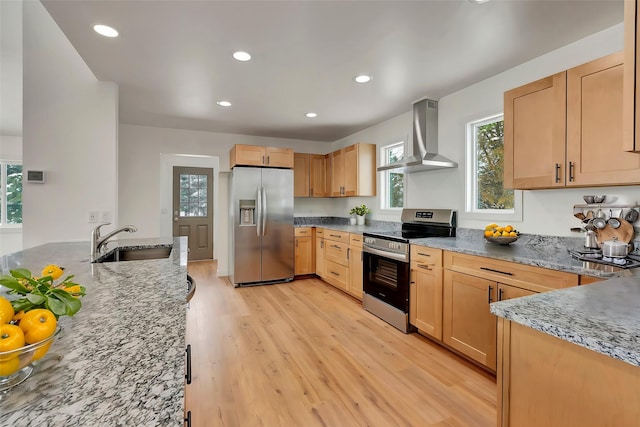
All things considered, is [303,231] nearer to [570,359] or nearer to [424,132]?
[424,132]

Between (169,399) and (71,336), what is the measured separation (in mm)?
437

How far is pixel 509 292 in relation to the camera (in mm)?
1965

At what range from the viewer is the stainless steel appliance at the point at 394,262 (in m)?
2.87

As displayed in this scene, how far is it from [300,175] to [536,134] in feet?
11.7

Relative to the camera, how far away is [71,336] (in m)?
0.75

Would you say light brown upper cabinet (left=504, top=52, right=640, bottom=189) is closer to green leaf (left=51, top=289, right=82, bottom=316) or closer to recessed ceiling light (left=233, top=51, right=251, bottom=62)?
recessed ceiling light (left=233, top=51, right=251, bottom=62)

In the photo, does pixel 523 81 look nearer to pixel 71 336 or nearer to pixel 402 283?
pixel 402 283

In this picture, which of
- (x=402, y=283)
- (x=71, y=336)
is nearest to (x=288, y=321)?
(x=402, y=283)

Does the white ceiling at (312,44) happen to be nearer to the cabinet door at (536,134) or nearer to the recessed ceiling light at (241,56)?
the recessed ceiling light at (241,56)

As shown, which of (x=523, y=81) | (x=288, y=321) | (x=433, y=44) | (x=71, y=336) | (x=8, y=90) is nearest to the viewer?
(x=71, y=336)

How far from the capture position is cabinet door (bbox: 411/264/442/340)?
2514 millimetres

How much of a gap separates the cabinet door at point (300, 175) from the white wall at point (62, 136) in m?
2.76

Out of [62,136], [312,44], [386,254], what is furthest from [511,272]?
[62,136]

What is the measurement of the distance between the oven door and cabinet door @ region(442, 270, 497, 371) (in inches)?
17.6
